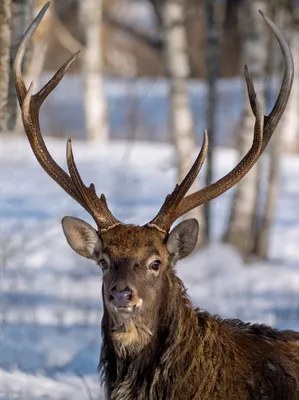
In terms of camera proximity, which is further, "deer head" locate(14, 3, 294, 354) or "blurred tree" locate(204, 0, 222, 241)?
"blurred tree" locate(204, 0, 222, 241)

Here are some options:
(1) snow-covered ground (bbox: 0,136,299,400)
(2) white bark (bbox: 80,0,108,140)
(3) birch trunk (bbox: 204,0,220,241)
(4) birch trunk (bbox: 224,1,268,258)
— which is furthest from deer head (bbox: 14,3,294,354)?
(2) white bark (bbox: 80,0,108,140)

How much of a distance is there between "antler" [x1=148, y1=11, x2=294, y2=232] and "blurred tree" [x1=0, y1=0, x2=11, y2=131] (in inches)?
75.9

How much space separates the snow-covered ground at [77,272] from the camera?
27.8 ft


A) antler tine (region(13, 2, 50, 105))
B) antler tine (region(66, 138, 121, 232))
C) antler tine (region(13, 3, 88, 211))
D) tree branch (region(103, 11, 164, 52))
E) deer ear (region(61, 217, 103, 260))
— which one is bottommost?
deer ear (region(61, 217, 103, 260))

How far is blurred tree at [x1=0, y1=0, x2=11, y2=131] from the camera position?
746cm

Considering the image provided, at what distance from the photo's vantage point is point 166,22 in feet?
45.4

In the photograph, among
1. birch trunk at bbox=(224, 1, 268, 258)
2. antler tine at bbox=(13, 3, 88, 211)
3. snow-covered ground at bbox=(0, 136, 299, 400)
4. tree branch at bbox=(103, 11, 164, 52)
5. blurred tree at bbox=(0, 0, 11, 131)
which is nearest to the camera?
antler tine at bbox=(13, 3, 88, 211)

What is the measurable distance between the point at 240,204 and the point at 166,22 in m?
2.52

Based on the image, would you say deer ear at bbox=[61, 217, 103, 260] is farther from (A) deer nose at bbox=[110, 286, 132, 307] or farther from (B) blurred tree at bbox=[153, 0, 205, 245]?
(B) blurred tree at bbox=[153, 0, 205, 245]

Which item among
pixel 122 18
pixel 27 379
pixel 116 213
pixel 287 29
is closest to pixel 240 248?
pixel 116 213

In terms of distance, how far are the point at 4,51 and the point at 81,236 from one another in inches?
74.7

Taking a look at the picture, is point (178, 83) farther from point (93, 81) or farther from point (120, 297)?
point (93, 81)

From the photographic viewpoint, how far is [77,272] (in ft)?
40.0

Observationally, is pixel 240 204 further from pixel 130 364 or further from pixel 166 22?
pixel 130 364
